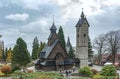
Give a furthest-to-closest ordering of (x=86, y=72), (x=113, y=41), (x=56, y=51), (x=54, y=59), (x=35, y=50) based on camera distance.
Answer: (x=35, y=50) → (x=113, y=41) → (x=56, y=51) → (x=54, y=59) → (x=86, y=72)

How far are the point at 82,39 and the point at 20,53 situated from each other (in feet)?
79.9

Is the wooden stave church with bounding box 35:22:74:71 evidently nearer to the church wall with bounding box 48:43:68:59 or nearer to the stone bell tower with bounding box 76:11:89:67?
the church wall with bounding box 48:43:68:59

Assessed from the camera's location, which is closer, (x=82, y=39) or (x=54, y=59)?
(x=54, y=59)

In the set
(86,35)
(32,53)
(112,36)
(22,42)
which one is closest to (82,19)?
(86,35)

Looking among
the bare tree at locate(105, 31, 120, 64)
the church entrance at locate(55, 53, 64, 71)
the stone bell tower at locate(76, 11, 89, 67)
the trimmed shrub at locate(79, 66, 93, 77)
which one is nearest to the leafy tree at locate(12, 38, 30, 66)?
the church entrance at locate(55, 53, 64, 71)

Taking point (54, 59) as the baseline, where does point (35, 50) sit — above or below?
above

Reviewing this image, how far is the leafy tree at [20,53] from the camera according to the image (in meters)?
69.5

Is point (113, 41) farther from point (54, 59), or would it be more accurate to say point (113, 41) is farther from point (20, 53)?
point (20, 53)

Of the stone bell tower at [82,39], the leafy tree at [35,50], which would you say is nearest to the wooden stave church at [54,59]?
the stone bell tower at [82,39]

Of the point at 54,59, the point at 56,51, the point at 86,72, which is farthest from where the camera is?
the point at 56,51

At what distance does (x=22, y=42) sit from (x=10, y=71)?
8967mm

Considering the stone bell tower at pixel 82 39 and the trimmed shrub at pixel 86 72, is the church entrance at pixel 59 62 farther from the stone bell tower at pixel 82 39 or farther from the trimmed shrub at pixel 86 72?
the trimmed shrub at pixel 86 72

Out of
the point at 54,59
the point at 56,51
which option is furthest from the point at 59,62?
the point at 56,51

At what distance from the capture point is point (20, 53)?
69438 mm
